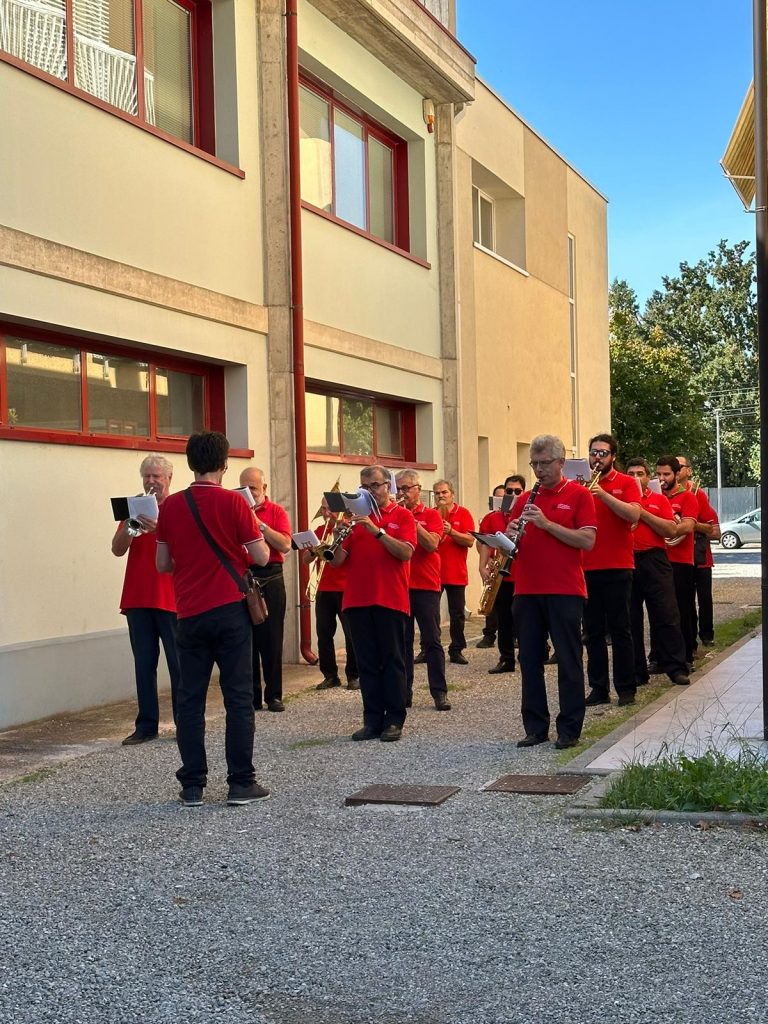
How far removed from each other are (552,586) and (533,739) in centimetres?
99

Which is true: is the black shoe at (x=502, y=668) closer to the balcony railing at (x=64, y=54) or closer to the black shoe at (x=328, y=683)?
the black shoe at (x=328, y=683)

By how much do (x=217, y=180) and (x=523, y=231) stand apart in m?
11.3

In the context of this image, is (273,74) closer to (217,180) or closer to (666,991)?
(217,180)

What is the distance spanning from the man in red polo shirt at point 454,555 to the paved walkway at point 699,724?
2923mm

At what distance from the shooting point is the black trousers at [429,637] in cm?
1064

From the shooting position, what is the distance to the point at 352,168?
17391 millimetres

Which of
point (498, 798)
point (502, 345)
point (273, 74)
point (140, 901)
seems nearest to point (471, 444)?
point (502, 345)

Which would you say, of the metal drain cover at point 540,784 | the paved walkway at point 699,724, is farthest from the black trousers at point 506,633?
the metal drain cover at point 540,784

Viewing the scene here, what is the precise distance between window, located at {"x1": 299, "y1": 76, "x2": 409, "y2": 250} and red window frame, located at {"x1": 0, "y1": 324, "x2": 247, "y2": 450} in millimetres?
3009

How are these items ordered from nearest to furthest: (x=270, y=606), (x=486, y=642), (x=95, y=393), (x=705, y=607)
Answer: (x=270, y=606) < (x=95, y=393) < (x=705, y=607) < (x=486, y=642)

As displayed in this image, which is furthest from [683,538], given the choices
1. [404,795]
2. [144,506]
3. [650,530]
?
[404,795]

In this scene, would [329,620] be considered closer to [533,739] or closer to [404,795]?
[533,739]

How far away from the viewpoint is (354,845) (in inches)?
248

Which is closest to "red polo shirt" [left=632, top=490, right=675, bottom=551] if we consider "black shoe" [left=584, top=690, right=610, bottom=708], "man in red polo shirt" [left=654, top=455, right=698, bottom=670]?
"man in red polo shirt" [left=654, top=455, right=698, bottom=670]
